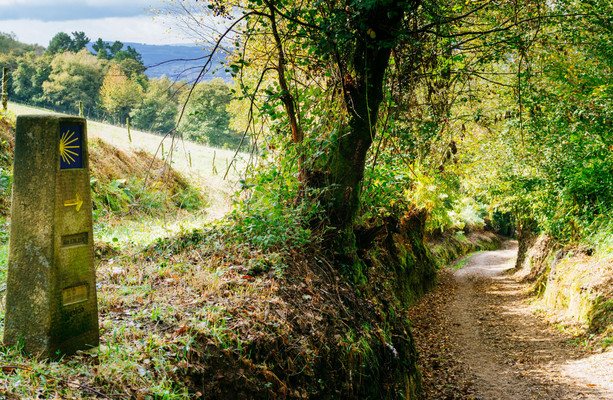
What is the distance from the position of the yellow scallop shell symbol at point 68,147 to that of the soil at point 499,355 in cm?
703

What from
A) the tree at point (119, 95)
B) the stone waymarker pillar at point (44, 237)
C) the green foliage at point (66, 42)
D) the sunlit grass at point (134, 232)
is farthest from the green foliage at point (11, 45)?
the stone waymarker pillar at point (44, 237)

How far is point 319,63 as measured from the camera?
21.6ft

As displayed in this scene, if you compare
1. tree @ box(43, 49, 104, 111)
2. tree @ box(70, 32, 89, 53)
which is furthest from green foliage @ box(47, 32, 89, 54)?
tree @ box(43, 49, 104, 111)

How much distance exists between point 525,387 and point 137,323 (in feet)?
24.6

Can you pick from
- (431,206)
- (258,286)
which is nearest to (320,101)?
(258,286)

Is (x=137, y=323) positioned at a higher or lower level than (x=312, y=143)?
lower

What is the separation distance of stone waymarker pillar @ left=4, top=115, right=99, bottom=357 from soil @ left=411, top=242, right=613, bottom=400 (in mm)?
6495

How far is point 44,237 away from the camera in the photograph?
10.1ft

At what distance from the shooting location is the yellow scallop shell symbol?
124 inches

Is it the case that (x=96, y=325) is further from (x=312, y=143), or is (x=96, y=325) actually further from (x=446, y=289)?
(x=446, y=289)

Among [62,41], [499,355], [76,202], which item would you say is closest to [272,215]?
[76,202]

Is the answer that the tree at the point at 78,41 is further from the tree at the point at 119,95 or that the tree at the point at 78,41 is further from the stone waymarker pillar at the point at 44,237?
the stone waymarker pillar at the point at 44,237

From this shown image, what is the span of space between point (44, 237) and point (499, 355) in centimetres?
1022

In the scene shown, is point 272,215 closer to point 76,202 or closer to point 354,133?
point 354,133
